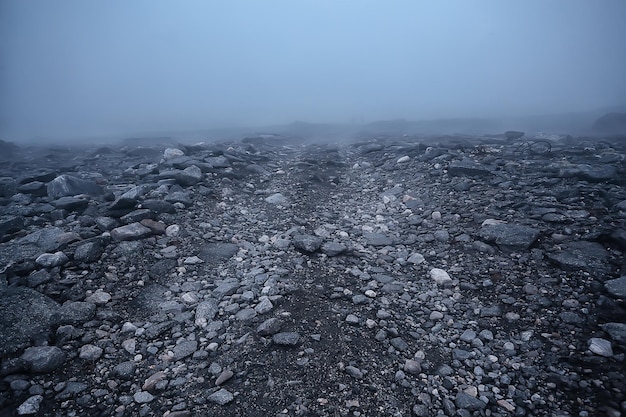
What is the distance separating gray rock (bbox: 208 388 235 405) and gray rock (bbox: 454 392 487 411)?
1.39 m

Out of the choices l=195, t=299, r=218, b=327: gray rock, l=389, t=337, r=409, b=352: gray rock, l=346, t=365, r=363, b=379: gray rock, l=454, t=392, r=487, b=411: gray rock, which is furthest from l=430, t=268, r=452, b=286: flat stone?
l=195, t=299, r=218, b=327: gray rock

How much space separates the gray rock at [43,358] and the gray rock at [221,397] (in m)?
1.16

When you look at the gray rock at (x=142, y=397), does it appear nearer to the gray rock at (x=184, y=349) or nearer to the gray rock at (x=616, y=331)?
the gray rock at (x=184, y=349)

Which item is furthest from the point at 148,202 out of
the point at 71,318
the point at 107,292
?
the point at 71,318

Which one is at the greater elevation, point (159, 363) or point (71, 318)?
point (71, 318)

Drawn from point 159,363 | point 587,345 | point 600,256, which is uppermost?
point 600,256

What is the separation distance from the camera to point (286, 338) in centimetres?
230

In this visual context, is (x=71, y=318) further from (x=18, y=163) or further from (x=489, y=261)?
(x=18, y=163)

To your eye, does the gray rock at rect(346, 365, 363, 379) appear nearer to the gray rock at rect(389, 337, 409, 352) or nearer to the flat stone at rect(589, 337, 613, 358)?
the gray rock at rect(389, 337, 409, 352)

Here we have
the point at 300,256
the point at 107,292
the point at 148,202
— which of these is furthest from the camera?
the point at 148,202

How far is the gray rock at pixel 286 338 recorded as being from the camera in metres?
2.27

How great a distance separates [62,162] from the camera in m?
9.32

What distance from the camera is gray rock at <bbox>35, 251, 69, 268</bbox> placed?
2.91m

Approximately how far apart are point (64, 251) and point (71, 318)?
98 centimetres
